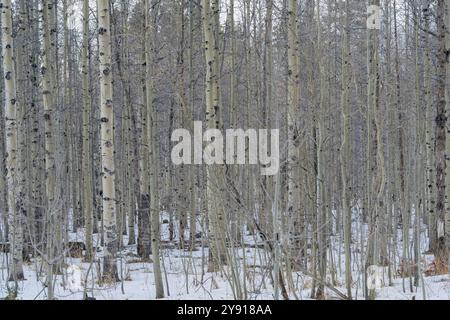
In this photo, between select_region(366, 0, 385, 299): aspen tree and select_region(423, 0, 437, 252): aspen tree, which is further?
select_region(423, 0, 437, 252): aspen tree

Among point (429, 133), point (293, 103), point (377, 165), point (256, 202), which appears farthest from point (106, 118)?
point (429, 133)

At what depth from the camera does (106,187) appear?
8.16 metres

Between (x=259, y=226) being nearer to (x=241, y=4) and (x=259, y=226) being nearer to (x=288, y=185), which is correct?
(x=288, y=185)

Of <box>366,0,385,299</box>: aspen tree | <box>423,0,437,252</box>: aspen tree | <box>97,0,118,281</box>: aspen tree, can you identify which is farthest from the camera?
<box>423,0,437,252</box>: aspen tree

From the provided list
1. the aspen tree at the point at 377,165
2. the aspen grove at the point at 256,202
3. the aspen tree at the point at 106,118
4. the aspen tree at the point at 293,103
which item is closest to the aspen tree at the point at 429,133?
the aspen grove at the point at 256,202

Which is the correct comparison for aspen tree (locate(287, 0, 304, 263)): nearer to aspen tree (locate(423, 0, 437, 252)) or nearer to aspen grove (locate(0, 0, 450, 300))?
aspen grove (locate(0, 0, 450, 300))

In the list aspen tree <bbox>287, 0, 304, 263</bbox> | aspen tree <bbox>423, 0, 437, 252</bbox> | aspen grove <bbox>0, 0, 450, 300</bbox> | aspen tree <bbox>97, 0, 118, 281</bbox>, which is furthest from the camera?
aspen tree <bbox>423, 0, 437, 252</bbox>

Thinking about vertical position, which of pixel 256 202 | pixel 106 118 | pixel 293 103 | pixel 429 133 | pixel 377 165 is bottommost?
pixel 256 202

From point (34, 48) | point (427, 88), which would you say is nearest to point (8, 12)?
point (34, 48)

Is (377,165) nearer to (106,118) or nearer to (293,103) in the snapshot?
(293,103)

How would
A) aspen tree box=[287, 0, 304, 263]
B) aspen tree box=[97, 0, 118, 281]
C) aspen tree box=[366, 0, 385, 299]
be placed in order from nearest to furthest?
1. aspen tree box=[366, 0, 385, 299]
2. aspen tree box=[287, 0, 304, 263]
3. aspen tree box=[97, 0, 118, 281]

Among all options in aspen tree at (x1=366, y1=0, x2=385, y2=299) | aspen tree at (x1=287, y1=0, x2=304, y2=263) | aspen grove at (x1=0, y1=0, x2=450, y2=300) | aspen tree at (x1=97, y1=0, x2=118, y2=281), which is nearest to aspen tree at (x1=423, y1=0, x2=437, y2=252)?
aspen grove at (x1=0, y1=0, x2=450, y2=300)

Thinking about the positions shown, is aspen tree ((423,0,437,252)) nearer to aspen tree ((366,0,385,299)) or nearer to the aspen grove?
the aspen grove
